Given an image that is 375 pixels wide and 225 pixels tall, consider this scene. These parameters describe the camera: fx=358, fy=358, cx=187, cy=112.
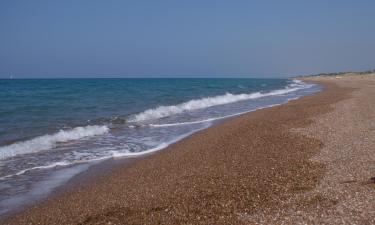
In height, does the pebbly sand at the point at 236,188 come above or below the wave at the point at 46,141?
above

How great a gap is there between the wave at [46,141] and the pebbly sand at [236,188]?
411 centimetres

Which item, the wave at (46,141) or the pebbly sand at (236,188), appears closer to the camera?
the pebbly sand at (236,188)

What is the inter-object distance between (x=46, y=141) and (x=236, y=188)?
28.4 feet

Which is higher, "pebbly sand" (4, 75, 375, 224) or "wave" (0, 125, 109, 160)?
"pebbly sand" (4, 75, 375, 224)

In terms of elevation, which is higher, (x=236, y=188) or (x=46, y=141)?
(x=236, y=188)

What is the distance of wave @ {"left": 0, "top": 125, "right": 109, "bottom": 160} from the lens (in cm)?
1129

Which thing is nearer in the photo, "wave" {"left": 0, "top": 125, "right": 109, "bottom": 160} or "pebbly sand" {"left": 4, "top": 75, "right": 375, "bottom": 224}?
"pebbly sand" {"left": 4, "top": 75, "right": 375, "bottom": 224}

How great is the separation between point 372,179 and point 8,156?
9.84m

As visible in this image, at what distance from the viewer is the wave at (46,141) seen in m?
11.3

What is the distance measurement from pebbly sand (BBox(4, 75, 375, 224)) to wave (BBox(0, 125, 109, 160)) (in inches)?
162

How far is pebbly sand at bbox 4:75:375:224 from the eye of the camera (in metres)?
5.43

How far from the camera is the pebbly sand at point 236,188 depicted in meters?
5.43

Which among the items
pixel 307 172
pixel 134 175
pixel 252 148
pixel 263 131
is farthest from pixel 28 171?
pixel 263 131

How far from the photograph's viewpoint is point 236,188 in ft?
21.3
